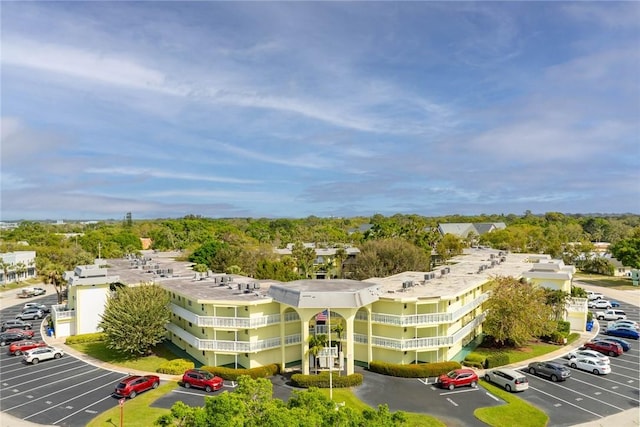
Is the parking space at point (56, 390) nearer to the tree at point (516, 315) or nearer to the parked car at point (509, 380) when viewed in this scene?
the parked car at point (509, 380)

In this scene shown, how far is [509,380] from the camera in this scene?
120 feet

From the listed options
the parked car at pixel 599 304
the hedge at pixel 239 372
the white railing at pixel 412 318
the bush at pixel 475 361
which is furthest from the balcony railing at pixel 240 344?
the parked car at pixel 599 304

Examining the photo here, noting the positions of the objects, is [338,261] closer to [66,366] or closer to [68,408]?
[66,366]

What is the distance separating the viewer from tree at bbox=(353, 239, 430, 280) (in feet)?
243

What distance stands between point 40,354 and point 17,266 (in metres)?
70.7

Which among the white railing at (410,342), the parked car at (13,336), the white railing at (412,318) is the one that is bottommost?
the parked car at (13,336)

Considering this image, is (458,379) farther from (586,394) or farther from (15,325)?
(15,325)

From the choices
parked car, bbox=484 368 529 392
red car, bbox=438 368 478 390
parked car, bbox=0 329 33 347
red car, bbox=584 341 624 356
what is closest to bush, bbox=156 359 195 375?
red car, bbox=438 368 478 390

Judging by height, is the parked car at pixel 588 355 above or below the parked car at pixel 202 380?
below

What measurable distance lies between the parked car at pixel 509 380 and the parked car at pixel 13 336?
178ft

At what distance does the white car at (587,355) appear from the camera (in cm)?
4244

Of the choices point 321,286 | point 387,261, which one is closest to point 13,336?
point 321,286

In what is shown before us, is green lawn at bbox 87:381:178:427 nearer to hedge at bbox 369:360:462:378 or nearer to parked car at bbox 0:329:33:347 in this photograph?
hedge at bbox 369:360:462:378

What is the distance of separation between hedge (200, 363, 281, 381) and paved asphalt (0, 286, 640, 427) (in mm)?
898
